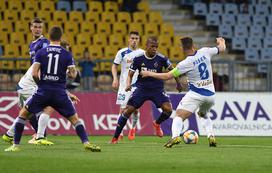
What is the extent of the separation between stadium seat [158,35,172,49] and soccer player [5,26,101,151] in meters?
17.3

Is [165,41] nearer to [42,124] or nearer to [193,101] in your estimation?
[42,124]

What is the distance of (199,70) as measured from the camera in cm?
1706

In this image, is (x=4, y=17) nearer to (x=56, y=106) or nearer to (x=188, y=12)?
(x=188, y=12)

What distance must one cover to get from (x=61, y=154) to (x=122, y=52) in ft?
21.5

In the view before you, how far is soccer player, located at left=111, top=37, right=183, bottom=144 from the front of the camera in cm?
1888

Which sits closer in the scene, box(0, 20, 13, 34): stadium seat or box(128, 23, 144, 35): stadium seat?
box(0, 20, 13, 34): stadium seat

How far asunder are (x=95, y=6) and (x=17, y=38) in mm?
3948

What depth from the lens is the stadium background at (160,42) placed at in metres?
24.1

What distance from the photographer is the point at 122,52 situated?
832 inches

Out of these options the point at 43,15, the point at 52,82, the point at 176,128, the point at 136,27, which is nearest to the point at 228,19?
the point at 136,27

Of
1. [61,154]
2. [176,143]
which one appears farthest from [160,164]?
[176,143]

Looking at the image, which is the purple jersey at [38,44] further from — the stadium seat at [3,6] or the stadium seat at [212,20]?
the stadium seat at [212,20]

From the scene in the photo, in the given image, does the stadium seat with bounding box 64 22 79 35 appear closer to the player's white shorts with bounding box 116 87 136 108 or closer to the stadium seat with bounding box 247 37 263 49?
the stadium seat with bounding box 247 37 263 49

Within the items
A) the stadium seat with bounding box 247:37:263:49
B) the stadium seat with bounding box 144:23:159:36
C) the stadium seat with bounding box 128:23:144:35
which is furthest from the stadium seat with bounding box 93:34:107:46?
the stadium seat with bounding box 247:37:263:49
